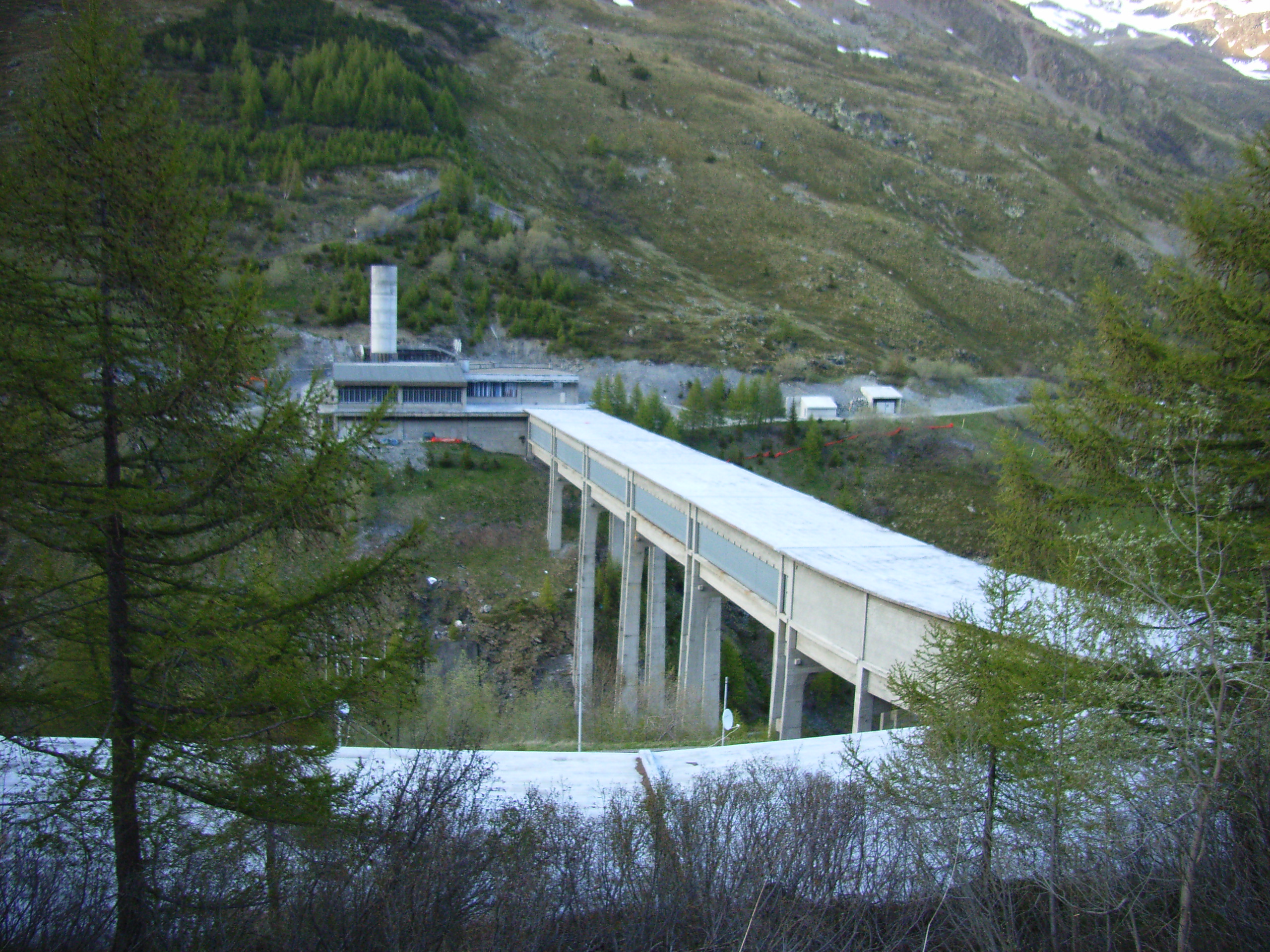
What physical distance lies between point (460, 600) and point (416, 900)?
84.2 ft

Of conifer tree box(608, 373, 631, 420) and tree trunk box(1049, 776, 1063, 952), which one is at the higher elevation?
tree trunk box(1049, 776, 1063, 952)

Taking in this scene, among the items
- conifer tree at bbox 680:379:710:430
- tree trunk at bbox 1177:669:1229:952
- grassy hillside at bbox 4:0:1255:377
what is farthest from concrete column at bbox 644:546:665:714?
grassy hillside at bbox 4:0:1255:377

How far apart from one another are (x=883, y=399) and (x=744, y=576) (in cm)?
3855

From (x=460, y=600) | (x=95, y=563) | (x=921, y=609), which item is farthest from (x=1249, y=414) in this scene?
(x=460, y=600)

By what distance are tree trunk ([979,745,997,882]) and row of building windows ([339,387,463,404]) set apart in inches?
1495

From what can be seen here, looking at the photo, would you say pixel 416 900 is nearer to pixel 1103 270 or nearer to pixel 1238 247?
pixel 1238 247

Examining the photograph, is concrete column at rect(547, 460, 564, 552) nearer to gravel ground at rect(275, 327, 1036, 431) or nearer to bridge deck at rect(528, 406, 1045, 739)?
bridge deck at rect(528, 406, 1045, 739)

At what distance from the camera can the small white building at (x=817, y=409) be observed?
51969mm

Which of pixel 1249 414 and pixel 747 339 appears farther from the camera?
pixel 747 339

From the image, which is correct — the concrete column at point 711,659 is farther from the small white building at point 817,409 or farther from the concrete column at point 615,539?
the small white building at point 817,409

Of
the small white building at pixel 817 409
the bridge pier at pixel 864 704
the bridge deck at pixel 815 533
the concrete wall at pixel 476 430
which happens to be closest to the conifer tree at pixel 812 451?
the small white building at pixel 817 409

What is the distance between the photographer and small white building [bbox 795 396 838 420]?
52.0 metres

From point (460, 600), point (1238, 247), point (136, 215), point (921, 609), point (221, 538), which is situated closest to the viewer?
point (136, 215)

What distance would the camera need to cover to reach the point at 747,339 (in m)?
65.4
